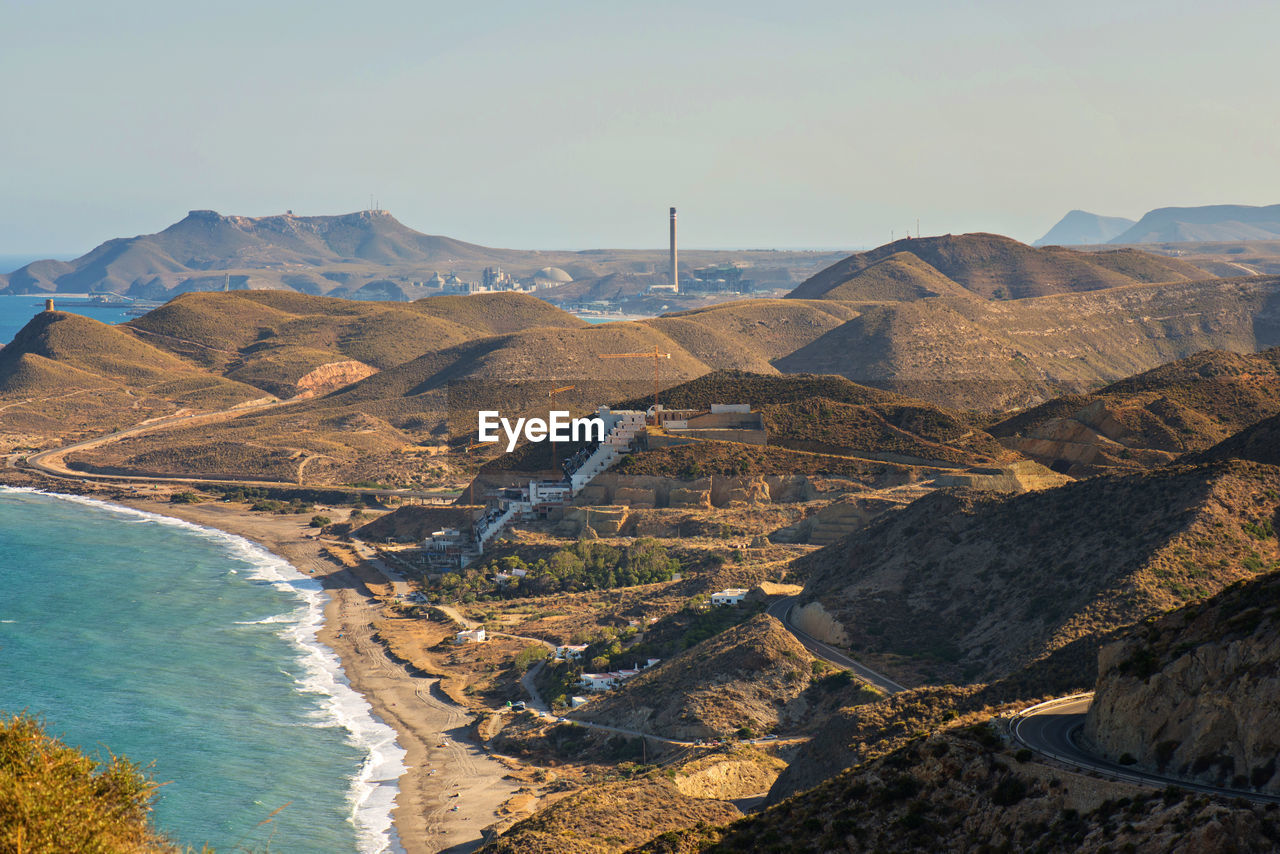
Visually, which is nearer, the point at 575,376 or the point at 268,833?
the point at 268,833

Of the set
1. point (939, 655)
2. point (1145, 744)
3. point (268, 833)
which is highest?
point (1145, 744)

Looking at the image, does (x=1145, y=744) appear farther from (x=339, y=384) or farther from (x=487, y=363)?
(x=339, y=384)

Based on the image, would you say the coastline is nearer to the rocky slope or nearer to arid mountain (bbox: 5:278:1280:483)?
the rocky slope

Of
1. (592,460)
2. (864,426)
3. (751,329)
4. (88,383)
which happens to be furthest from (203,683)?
(751,329)

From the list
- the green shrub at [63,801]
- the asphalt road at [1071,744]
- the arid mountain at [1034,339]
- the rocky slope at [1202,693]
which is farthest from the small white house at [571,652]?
the arid mountain at [1034,339]

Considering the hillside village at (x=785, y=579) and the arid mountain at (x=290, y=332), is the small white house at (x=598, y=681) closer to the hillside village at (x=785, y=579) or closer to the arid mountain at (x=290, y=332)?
the hillside village at (x=785, y=579)

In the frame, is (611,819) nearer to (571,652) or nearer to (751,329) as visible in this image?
(571,652)

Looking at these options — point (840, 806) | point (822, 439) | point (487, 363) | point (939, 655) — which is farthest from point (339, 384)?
point (840, 806)
